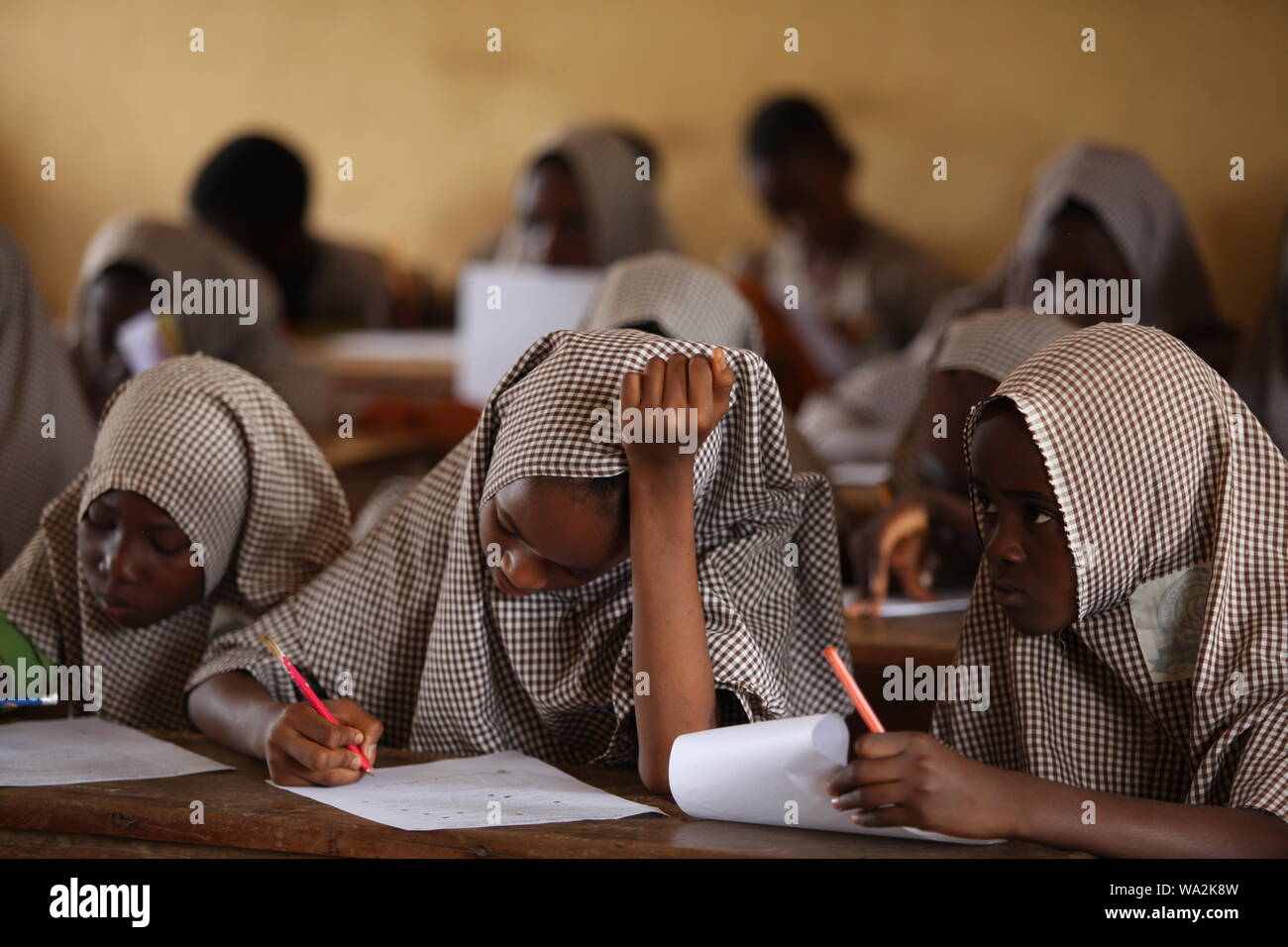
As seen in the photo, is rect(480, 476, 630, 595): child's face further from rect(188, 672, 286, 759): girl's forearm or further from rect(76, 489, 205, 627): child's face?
rect(76, 489, 205, 627): child's face

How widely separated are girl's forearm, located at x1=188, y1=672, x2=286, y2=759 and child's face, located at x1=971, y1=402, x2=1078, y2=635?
2.82 ft

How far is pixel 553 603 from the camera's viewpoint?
168 centimetres

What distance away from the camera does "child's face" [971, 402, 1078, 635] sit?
1451mm

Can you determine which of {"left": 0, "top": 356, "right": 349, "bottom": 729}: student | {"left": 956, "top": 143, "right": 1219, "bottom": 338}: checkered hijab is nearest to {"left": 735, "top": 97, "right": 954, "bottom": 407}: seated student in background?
{"left": 956, "top": 143, "right": 1219, "bottom": 338}: checkered hijab

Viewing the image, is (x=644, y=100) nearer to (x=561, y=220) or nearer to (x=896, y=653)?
(x=561, y=220)

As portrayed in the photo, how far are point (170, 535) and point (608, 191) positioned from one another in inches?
108

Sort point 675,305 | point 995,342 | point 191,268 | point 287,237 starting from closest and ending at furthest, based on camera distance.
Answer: point 995,342, point 675,305, point 191,268, point 287,237

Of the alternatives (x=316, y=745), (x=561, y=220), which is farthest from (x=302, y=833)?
(x=561, y=220)

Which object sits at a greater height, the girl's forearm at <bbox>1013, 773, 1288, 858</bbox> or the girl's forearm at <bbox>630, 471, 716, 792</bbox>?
the girl's forearm at <bbox>630, 471, 716, 792</bbox>

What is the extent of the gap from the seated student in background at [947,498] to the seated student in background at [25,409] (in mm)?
1645

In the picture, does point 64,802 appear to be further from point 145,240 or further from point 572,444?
point 145,240

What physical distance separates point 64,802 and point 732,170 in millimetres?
4979

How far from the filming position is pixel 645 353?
60.6 inches
